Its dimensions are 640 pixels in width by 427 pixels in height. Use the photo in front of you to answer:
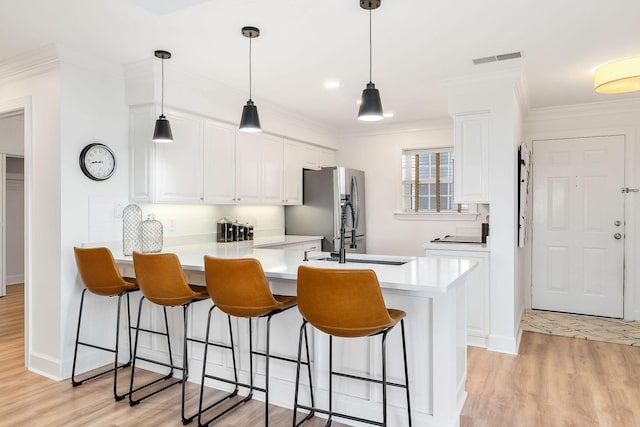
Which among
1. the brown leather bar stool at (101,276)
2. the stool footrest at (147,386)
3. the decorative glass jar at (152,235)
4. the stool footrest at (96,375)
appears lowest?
the stool footrest at (96,375)

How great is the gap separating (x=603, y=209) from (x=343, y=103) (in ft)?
10.4

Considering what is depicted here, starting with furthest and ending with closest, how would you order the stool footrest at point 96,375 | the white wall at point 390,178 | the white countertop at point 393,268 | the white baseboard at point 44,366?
the white wall at point 390,178 → the white baseboard at point 44,366 → the stool footrest at point 96,375 → the white countertop at point 393,268

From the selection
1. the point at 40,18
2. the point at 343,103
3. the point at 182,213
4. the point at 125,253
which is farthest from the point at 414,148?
the point at 40,18

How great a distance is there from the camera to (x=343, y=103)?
468cm

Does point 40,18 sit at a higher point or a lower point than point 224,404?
higher

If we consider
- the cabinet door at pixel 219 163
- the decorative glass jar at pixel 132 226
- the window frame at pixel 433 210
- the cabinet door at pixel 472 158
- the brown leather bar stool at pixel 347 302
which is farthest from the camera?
the window frame at pixel 433 210

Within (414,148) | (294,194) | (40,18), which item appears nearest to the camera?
(40,18)

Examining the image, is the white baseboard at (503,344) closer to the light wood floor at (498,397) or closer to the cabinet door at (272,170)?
the light wood floor at (498,397)

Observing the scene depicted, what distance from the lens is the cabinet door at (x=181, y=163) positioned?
3.63 m

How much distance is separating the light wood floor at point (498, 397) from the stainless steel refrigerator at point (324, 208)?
220 cm

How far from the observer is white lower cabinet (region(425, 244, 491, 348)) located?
12.4 feet

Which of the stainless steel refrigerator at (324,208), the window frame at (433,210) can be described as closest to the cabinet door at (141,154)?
the stainless steel refrigerator at (324,208)

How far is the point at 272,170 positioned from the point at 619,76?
3.38 m

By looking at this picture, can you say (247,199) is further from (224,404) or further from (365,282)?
(365,282)
